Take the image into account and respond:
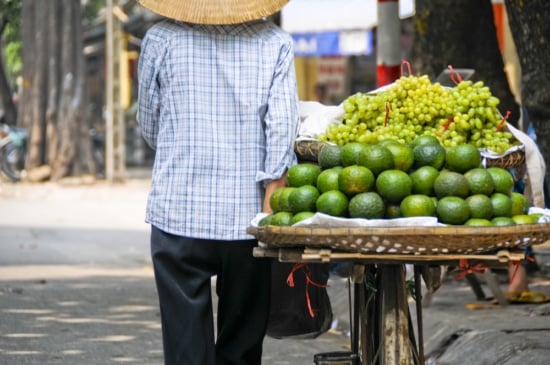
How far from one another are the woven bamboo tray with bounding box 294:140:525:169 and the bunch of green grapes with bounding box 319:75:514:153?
0.04 metres

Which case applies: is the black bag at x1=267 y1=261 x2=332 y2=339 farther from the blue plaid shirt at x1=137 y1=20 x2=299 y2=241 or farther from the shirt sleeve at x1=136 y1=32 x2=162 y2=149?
the shirt sleeve at x1=136 y1=32 x2=162 y2=149

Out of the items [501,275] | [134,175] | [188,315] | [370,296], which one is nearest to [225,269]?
[188,315]

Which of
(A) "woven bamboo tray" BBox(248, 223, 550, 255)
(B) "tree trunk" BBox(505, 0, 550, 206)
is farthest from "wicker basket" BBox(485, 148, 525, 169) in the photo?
(B) "tree trunk" BBox(505, 0, 550, 206)

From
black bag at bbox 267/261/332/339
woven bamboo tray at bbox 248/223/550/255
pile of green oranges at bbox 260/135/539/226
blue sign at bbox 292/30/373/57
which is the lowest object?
black bag at bbox 267/261/332/339

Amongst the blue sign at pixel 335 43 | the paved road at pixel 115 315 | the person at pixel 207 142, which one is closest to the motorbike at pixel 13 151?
the blue sign at pixel 335 43

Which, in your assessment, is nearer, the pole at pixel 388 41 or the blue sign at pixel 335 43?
the pole at pixel 388 41

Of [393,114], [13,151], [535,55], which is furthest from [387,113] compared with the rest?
[13,151]

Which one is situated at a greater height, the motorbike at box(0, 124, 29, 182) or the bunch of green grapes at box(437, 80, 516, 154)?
the bunch of green grapes at box(437, 80, 516, 154)

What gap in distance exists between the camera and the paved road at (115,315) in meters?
6.31

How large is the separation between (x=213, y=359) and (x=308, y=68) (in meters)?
22.1

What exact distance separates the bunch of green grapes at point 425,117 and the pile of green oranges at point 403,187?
196 millimetres

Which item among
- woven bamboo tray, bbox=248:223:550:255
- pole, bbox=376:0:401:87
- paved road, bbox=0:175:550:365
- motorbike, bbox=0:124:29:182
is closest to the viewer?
woven bamboo tray, bbox=248:223:550:255

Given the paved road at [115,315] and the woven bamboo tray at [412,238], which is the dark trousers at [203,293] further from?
the paved road at [115,315]

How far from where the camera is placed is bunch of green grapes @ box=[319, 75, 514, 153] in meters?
4.25
